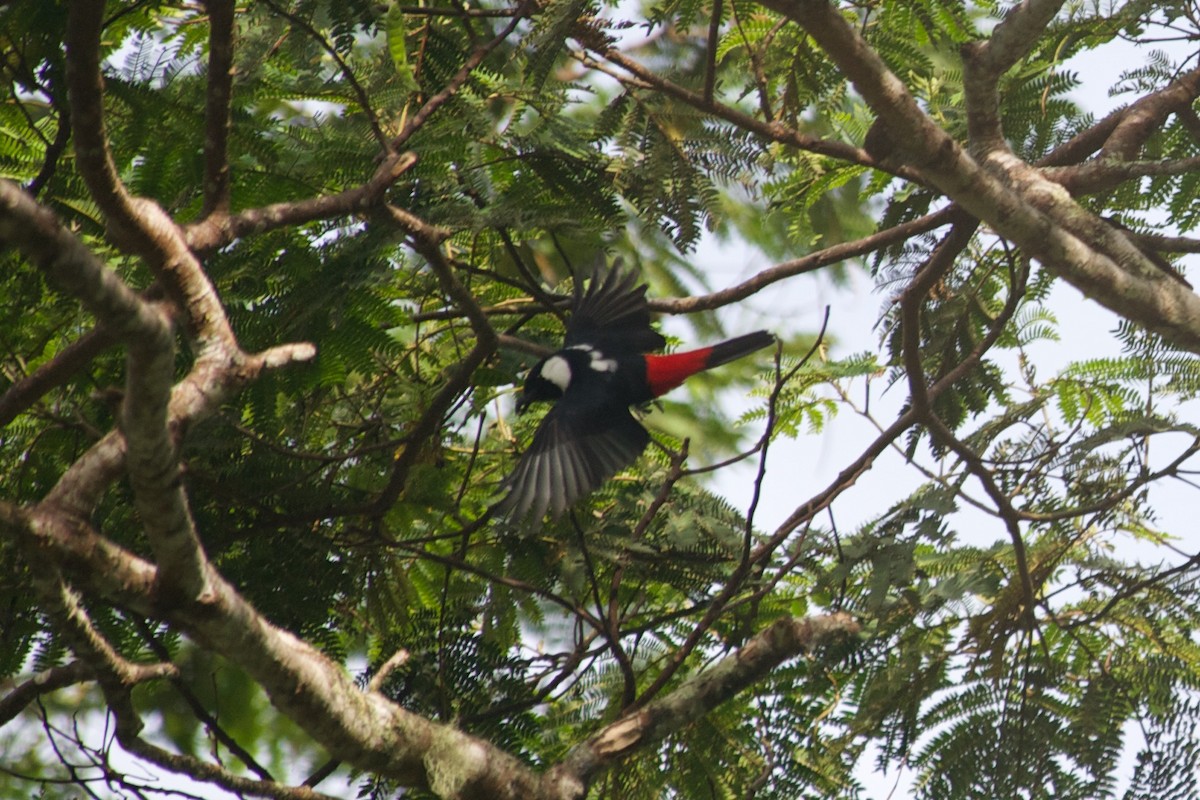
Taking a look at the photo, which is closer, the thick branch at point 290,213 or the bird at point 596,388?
the thick branch at point 290,213

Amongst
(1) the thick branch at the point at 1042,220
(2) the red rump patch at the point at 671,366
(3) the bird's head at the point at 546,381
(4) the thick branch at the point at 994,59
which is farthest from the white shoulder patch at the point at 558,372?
(4) the thick branch at the point at 994,59

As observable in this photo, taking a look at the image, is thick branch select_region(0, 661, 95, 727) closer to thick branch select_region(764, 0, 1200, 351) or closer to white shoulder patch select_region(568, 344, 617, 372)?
white shoulder patch select_region(568, 344, 617, 372)

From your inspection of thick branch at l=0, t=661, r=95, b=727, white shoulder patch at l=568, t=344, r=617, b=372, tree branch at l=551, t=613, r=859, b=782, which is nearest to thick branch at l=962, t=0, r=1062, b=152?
white shoulder patch at l=568, t=344, r=617, b=372

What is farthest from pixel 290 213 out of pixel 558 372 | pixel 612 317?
pixel 612 317

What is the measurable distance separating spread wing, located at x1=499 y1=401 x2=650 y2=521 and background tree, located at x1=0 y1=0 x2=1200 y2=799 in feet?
0.39

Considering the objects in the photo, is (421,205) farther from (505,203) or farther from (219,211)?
(219,211)

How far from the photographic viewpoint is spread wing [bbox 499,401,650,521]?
11.3ft

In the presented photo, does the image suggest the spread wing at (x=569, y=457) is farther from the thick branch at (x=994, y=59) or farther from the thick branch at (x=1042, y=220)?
the thick branch at (x=994, y=59)

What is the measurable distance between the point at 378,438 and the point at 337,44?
1.48 metres

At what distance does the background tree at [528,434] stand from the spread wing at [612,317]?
0.53 ft

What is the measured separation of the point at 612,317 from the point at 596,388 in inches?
15.5

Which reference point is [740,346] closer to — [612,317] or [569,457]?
[612,317]

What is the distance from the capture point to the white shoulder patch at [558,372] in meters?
3.98

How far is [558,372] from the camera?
158 inches
